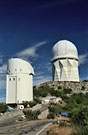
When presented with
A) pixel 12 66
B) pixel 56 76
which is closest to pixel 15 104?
pixel 12 66

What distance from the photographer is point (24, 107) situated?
1319 inches

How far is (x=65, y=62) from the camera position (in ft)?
201

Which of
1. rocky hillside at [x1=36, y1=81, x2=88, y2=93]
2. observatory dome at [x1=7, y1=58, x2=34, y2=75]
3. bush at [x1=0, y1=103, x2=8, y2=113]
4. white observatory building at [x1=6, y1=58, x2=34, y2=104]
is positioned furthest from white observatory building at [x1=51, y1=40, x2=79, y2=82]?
bush at [x1=0, y1=103, x2=8, y2=113]

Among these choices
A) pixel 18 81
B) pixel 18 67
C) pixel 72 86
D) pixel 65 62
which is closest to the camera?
pixel 18 81

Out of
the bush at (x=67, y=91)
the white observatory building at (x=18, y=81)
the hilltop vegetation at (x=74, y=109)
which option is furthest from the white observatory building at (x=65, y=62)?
the white observatory building at (x=18, y=81)

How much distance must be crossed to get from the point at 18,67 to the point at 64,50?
86.7 feet

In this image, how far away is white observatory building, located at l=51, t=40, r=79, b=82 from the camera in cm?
6106

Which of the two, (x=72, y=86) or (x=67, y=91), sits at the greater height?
(x=72, y=86)

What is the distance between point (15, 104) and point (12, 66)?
7.49m

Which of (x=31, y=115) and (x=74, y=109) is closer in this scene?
(x=74, y=109)

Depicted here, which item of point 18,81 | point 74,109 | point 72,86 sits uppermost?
point 18,81

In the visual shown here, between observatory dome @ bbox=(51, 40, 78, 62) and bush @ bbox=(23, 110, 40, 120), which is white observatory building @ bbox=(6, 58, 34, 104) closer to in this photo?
bush @ bbox=(23, 110, 40, 120)

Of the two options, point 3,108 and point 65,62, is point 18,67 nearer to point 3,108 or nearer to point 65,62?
point 3,108

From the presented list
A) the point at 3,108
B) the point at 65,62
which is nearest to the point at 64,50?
the point at 65,62
